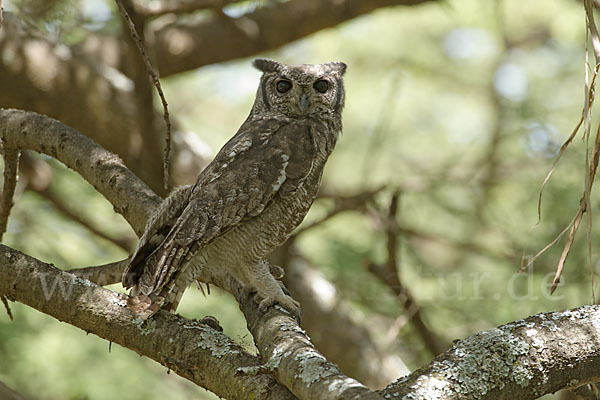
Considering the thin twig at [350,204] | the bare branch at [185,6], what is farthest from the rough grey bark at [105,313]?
the bare branch at [185,6]

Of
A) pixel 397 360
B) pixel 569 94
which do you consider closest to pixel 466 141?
pixel 569 94

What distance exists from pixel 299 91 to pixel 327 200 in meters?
2.71

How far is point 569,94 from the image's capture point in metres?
7.03

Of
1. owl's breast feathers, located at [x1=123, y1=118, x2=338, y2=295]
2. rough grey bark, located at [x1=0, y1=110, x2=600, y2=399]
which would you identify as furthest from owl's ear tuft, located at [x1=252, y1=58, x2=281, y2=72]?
rough grey bark, located at [x1=0, y1=110, x2=600, y2=399]

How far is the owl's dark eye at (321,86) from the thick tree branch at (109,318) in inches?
61.2

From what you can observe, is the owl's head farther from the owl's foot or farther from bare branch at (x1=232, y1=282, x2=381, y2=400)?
bare branch at (x1=232, y1=282, x2=381, y2=400)

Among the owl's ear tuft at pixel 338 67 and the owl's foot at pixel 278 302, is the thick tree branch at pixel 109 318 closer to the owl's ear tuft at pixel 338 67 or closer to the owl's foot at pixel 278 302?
the owl's foot at pixel 278 302

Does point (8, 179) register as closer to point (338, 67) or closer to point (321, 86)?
point (321, 86)

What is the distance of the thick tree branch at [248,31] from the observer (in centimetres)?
550

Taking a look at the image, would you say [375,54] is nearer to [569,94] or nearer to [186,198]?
[569,94]

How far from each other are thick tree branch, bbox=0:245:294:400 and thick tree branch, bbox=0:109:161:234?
28.5 inches

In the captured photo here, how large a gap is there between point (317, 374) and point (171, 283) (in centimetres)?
102

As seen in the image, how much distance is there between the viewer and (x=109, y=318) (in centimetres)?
232

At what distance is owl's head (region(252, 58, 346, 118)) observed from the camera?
11.2 ft
